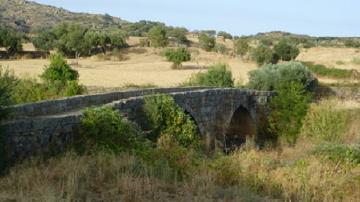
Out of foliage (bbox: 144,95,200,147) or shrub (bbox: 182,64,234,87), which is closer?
foliage (bbox: 144,95,200,147)

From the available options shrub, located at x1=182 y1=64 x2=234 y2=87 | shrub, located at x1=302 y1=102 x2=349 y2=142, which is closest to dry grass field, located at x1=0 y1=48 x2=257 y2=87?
shrub, located at x1=182 y1=64 x2=234 y2=87

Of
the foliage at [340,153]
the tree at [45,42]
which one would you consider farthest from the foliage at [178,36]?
the foliage at [340,153]

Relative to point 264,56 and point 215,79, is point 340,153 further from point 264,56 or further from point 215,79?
point 264,56

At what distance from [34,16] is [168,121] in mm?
80759

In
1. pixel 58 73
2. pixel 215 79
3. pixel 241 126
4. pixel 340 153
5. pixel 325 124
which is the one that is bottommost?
pixel 241 126

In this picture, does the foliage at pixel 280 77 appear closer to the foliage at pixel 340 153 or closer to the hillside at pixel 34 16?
the foliage at pixel 340 153

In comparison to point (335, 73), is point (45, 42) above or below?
above

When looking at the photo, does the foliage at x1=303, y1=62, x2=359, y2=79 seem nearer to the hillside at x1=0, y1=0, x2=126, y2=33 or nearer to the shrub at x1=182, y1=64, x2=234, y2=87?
the shrub at x1=182, y1=64, x2=234, y2=87

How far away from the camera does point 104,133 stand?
460 inches

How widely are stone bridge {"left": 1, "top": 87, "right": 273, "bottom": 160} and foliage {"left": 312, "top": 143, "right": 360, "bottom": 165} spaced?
4.41 m

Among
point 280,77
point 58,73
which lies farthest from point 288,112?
point 58,73

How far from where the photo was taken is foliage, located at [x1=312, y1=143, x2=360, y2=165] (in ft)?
46.4

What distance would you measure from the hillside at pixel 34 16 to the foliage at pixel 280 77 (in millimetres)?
53803

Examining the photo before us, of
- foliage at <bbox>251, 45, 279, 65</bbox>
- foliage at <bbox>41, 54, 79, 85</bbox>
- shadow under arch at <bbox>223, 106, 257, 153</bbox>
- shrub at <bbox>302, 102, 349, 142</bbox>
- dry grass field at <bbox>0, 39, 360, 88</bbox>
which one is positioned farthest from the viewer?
foliage at <bbox>251, 45, 279, 65</bbox>
